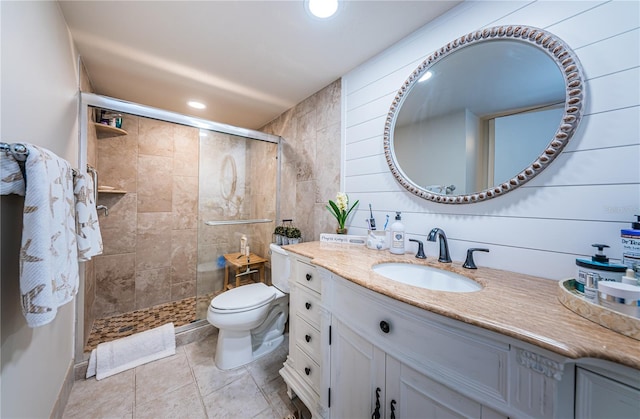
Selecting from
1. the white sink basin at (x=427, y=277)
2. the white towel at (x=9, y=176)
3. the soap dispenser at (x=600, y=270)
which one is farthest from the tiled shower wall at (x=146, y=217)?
the soap dispenser at (x=600, y=270)

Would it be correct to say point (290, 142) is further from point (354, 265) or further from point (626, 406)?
point (626, 406)

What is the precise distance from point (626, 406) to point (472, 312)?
287mm

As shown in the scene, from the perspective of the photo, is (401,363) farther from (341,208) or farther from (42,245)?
(42,245)

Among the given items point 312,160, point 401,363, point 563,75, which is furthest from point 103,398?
point 563,75

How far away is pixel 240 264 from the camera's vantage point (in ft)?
7.32

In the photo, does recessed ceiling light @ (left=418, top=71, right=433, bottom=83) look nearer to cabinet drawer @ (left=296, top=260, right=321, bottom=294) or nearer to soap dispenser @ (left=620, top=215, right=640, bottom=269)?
soap dispenser @ (left=620, top=215, right=640, bottom=269)

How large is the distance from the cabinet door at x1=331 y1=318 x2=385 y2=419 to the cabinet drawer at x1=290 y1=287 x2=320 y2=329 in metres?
0.19

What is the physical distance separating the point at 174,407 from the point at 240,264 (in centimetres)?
114

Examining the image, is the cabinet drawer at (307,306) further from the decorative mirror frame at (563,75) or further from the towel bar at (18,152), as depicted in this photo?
the towel bar at (18,152)

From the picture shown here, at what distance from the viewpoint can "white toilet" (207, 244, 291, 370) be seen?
61.1 inches

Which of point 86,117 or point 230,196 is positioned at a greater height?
point 86,117

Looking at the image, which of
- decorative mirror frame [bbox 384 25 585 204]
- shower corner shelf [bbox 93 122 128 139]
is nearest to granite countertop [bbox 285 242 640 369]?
decorative mirror frame [bbox 384 25 585 204]

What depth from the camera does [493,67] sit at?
984 mm

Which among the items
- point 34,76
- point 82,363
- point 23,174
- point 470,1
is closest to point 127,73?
point 34,76
